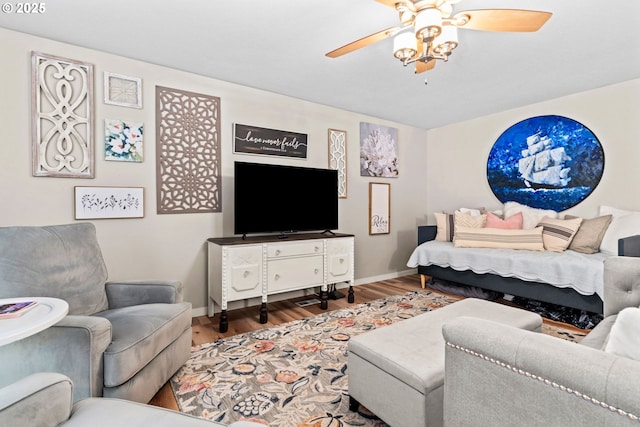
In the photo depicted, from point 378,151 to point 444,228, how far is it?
56.0 inches

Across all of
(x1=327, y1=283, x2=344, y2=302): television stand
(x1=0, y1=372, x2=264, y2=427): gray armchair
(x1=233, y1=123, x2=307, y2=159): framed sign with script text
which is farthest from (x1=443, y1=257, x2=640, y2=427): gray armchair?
(x1=233, y1=123, x2=307, y2=159): framed sign with script text

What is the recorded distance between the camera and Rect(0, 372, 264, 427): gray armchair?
840mm

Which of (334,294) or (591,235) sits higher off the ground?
(591,235)

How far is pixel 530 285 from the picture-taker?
3.09 metres

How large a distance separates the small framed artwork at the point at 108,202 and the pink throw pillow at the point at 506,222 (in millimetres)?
3965

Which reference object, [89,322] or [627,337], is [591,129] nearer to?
[627,337]

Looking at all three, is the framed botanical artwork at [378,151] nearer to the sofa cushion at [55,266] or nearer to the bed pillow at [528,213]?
the bed pillow at [528,213]

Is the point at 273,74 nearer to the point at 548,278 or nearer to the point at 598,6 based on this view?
the point at 598,6

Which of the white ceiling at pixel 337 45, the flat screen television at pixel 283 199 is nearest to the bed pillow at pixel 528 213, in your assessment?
the white ceiling at pixel 337 45

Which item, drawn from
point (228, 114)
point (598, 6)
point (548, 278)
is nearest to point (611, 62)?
point (598, 6)

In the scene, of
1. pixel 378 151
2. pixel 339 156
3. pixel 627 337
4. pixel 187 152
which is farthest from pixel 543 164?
pixel 187 152

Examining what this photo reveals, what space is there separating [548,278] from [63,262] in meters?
3.95

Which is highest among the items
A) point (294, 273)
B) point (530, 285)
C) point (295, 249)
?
point (295, 249)

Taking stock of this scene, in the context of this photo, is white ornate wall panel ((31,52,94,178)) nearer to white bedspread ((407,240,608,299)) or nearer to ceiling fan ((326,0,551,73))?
ceiling fan ((326,0,551,73))
